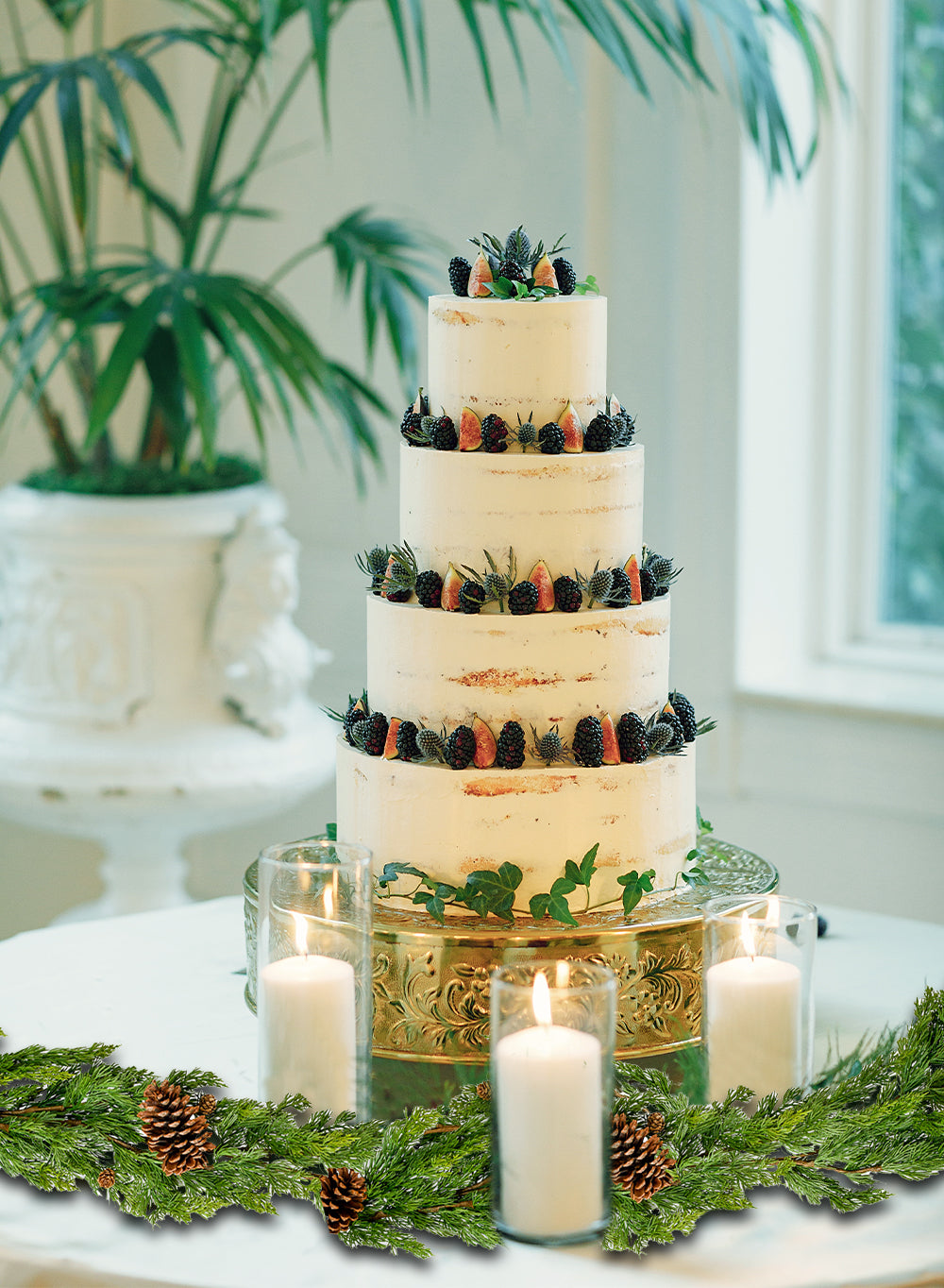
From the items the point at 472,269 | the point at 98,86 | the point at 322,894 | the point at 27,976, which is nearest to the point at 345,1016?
the point at 322,894

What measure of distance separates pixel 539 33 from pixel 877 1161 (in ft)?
7.40

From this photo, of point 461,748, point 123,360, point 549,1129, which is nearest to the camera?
point 549,1129

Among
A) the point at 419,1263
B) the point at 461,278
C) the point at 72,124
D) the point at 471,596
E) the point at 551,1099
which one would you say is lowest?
the point at 419,1263

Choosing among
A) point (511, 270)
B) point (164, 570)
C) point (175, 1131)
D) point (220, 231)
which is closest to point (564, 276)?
point (511, 270)

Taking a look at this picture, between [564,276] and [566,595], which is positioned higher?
[564,276]

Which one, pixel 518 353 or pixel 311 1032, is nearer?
pixel 311 1032

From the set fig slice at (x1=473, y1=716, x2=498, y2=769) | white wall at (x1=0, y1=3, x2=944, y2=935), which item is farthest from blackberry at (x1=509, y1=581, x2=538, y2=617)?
white wall at (x1=0, y1=3, x2=944, y2=935)

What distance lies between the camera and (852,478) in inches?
118

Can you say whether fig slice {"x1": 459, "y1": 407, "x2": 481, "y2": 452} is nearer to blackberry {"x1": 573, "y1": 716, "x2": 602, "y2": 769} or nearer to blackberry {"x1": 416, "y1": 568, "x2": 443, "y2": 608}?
blackberry {"x1": 416, "y1": 568, "x2": 443, "y2": 608}

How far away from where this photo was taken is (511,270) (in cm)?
138

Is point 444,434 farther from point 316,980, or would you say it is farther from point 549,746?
point 316,980

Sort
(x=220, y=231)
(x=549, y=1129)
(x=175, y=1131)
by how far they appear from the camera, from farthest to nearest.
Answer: (x=220, y=231) → (x=175, y=1131) → (x=549, y=1129)

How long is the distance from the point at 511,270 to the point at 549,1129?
2.36 feet

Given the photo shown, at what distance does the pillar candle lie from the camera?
3.92 feet
